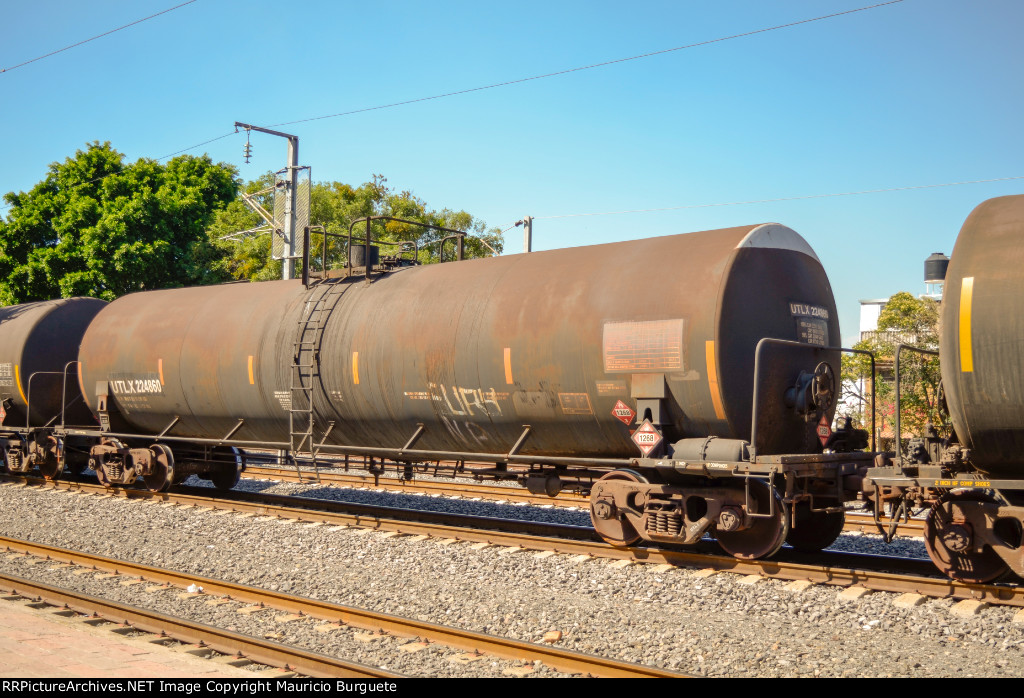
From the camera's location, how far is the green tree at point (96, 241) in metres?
34.6

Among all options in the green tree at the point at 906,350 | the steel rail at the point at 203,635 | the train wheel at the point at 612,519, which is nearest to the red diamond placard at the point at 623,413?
the train wheel at the point at 612,519

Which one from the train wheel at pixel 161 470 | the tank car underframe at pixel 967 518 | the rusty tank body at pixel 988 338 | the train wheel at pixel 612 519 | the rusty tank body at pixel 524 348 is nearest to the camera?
the rusty tank body at pixel 988 338

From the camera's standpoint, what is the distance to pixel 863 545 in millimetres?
11688

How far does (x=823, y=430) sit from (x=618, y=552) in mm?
2909

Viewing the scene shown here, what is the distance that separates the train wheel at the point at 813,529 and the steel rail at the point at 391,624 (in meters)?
5.16

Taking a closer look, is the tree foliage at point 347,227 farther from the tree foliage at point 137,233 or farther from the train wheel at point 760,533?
the train wheel at point 760,533

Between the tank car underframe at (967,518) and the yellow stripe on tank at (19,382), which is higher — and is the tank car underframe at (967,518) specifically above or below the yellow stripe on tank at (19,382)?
below

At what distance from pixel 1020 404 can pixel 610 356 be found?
4262 millimetres

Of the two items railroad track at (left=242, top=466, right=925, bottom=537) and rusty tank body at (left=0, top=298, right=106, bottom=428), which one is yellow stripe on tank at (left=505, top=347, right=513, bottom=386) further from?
rusty tank body at (left=0, top=298, right=106, bottom=428)

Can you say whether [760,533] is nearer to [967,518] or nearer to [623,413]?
[623,413]

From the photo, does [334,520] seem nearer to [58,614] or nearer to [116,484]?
[58,614]

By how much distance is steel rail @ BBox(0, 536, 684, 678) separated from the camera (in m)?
6.43

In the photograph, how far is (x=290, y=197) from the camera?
24.0 meters
